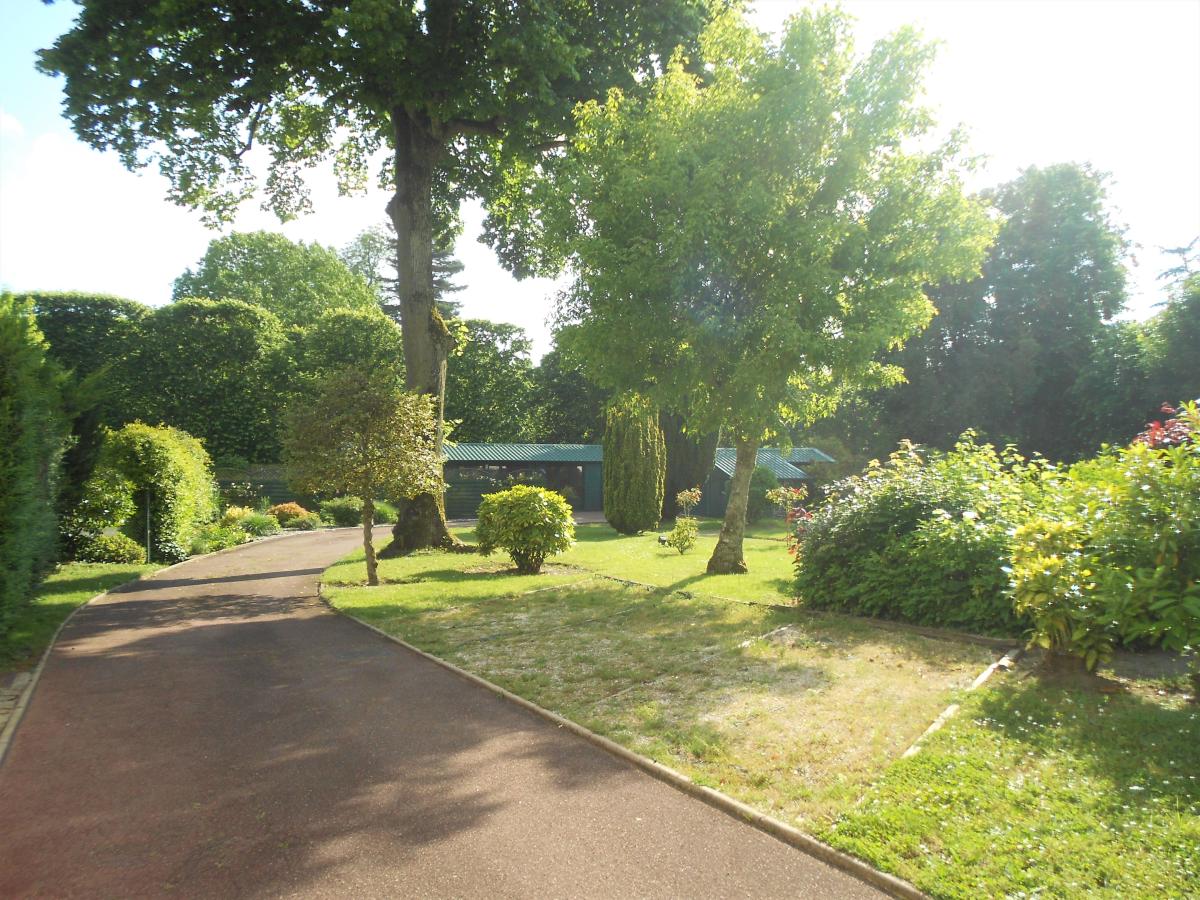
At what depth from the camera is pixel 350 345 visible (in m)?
38.2

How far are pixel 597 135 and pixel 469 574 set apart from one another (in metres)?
9.16

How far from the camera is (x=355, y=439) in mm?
12898

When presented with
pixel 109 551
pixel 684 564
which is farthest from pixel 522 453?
pixel 684 564

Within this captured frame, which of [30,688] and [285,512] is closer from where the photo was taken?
[30,688]

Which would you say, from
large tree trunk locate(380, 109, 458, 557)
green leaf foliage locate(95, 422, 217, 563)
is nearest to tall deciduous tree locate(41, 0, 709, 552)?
large tree trunk locate(380, 109, 458, 557)

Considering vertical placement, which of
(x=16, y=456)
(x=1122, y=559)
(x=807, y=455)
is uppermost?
(x=807, y=455)

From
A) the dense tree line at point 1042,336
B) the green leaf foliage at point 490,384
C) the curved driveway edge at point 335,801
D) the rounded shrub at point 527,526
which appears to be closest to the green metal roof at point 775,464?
the dense tree line at point 1042,336

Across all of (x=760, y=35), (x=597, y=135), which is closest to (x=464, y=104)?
(x=597, y=135)

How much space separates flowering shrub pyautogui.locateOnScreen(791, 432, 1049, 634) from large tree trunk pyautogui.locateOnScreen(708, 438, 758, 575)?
119 inches

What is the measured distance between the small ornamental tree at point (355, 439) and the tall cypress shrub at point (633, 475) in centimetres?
1264

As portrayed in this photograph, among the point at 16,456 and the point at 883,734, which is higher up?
the point at 16,456

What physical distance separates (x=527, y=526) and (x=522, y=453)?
79.8 feet

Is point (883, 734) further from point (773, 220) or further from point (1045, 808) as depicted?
point (773, 220)

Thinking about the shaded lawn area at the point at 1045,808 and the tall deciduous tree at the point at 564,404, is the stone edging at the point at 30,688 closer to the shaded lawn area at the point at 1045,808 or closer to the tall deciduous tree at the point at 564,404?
the shaded lawn area at the point at 1045,808
